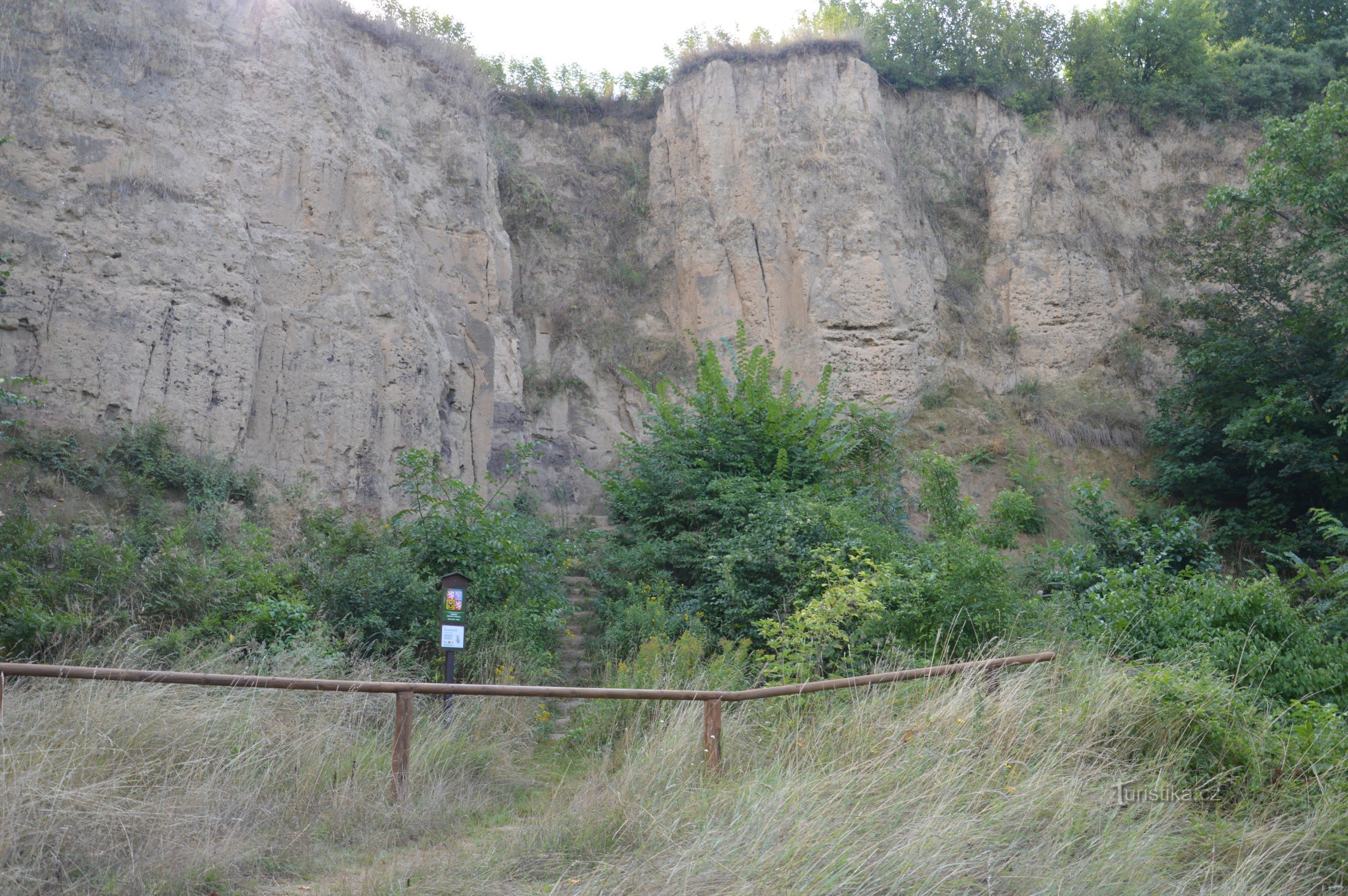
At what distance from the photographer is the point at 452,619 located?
25.8 ft

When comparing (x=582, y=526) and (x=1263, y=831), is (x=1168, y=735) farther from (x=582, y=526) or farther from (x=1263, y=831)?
(x=582, y=526)

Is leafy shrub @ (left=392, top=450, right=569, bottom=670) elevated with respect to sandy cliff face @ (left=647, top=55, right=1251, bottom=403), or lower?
lower

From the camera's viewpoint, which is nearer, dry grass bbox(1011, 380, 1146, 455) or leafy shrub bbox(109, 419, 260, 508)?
leafy shrub bbox(109, 419, 260, 508)

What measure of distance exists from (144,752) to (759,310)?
16.5 metres

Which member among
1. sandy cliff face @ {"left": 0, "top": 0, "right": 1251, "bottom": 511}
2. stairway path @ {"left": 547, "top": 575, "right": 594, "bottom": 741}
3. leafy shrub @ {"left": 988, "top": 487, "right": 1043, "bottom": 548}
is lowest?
stairway path @ {"left": 547, "top": 575, "right": 594, "bottom": 741}

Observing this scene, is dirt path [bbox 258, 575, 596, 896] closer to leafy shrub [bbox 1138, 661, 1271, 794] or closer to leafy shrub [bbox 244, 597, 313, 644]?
leafy shrub [bbox 244, 597, 313, 644]

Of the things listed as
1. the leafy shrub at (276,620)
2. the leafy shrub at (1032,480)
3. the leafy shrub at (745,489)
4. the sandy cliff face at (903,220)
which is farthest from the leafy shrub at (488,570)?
the sandy cliff face at (903,220)

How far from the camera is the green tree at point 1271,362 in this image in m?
15.1

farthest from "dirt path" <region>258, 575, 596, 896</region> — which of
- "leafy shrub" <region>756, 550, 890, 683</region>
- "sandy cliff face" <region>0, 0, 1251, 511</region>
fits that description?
"sandy cliff face" <region>0, 0, 1251, 511</region>

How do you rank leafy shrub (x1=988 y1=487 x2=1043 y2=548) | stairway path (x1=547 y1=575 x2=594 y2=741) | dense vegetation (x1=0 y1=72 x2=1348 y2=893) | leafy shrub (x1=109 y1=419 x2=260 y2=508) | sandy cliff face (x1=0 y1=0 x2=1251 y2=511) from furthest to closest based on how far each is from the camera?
leafy shrub (x1=988 y1=487 x2=1043 y2=548), sandy cliff face (x1=0 y1=0 x2=1251 y2=511), leafy shrub (x1=109 y1=419 x2=260 y2=508), stairway path (x1=547 y1=575 x2=594 y2=741), dense vegetation (x1=0 y1=72 x2=1348 y2=893)

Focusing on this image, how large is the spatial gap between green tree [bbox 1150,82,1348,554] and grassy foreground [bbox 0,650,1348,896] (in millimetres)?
11745

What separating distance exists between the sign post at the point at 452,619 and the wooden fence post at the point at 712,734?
275cm

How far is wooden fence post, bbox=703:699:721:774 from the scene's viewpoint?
5367 millimetres

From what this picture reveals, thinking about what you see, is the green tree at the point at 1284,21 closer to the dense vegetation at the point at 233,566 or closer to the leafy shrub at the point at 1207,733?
the leafy shrub at the point at 1207,733
